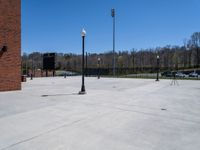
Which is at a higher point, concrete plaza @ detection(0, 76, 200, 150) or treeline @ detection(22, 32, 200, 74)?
treeline @ detection(22, 32, 200, 74)

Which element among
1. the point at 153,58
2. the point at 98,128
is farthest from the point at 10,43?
the point at 153,58

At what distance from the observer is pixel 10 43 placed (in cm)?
1416

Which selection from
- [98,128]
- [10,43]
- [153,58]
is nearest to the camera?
[98,128]

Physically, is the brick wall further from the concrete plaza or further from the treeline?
the treeline

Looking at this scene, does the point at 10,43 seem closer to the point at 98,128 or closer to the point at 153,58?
the point at 98,128

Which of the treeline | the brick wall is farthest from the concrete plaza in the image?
the treeline

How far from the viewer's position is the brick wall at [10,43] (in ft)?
44.9

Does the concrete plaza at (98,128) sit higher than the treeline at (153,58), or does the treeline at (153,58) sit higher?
the treeline at (153,58)

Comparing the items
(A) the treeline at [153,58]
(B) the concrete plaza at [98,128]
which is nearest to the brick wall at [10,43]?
(B) the concrete plaza at [98,128]

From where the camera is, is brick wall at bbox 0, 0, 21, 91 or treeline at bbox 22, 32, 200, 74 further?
treeline at bbox 22, 32, 200, 74

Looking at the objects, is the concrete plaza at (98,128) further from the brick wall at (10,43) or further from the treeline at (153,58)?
the treeline at (153,58)

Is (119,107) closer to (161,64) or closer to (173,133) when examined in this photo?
(173,133)

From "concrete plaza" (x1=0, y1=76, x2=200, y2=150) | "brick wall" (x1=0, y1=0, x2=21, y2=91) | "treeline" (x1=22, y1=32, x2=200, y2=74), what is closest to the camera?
"concrete plaza" (x1=0, y1=76, x2=200, y2=150)

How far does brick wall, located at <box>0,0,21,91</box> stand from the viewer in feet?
44.9
